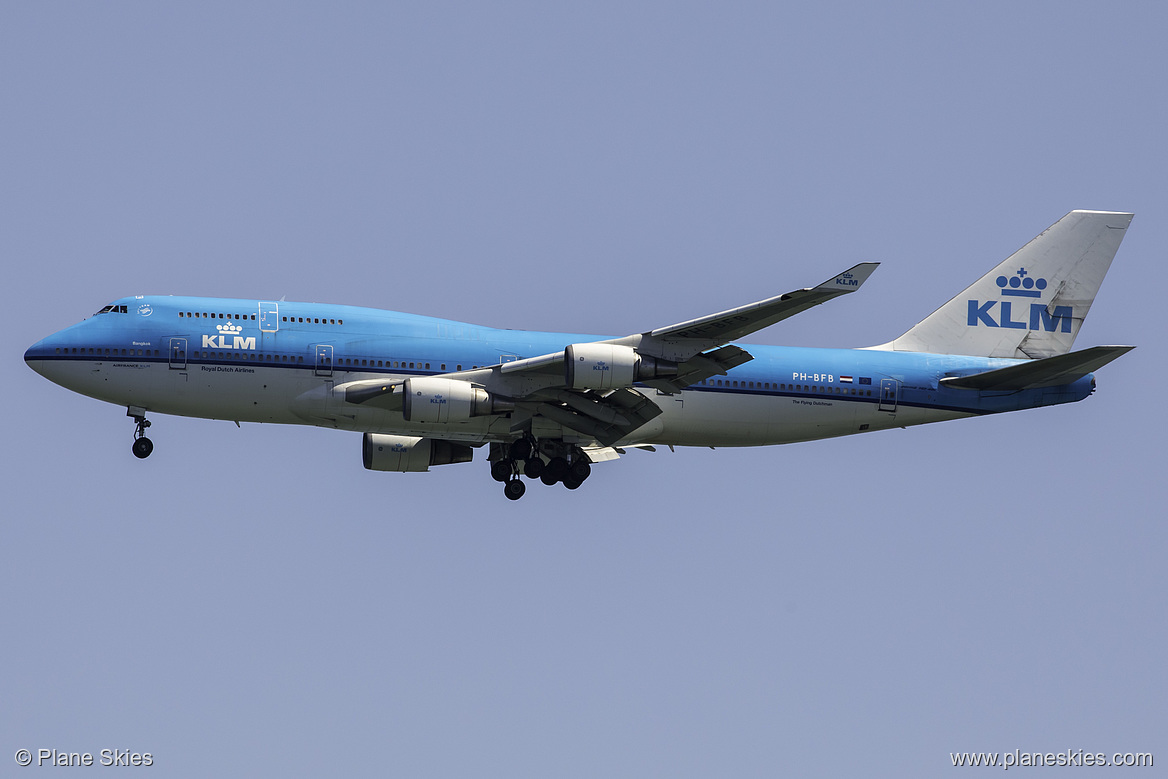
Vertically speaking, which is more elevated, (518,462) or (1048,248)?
(1048,248)

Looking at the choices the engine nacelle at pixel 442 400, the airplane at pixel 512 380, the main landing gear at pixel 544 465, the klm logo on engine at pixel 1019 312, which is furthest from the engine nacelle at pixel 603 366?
the klm logo on engine at pixel 1019 312

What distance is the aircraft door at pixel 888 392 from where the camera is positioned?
133 feet

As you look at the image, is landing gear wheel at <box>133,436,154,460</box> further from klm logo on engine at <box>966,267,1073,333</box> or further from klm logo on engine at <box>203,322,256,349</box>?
klm logo on engine at <box>966,267,1073,333</box>

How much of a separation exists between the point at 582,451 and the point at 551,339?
324cm

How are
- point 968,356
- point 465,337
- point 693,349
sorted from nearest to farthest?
point 693,349 → point 465,337 → point 968,356

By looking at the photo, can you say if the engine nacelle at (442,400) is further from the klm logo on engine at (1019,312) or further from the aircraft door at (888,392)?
the klm logo on engine at (1019,312)

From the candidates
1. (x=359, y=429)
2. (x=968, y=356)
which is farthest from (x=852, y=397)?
(x=359, y=429)

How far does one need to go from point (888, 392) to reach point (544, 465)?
9919mm

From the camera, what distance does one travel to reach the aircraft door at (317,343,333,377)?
37.2 metres

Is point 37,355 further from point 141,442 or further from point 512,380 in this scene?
point 512,380

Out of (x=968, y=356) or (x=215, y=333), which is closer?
(x=215, y=333)

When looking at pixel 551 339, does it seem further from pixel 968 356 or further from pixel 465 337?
pixel 968 356

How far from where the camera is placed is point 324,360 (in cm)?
A: 3725

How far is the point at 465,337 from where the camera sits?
3878 centimetres
